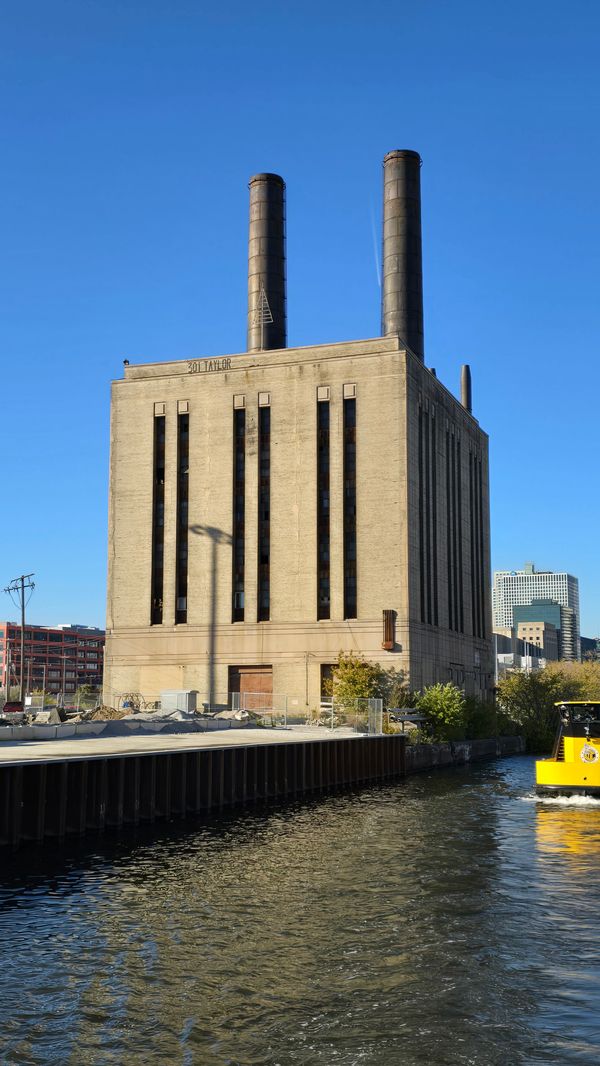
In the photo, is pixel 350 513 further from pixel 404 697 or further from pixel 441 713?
pixel 441 713

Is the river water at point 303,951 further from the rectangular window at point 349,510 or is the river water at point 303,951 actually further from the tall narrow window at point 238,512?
the tall narrow window at point 238,512

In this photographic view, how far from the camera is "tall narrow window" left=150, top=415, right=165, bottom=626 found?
8231 cm

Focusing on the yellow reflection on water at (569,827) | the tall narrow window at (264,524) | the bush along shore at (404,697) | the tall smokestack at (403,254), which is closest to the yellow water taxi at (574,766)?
the yellow reflection on water at (569,827)

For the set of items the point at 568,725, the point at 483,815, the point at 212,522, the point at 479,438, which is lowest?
the point at 483,815

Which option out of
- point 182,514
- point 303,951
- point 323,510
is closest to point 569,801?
point 303,951

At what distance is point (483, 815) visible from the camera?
38844 millimetres

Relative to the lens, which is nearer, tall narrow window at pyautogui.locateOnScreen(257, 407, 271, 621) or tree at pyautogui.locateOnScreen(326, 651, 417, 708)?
tree at pyautogui.locateOnScreen(326, 651, 417, 708)

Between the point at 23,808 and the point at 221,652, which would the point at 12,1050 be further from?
the point at 221,652

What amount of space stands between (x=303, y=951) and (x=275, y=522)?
2419 inches

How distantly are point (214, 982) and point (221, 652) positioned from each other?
63.4 meters

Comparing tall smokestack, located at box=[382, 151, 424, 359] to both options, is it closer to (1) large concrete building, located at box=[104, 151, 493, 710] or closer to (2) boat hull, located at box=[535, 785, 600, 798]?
(1) large concrete building, located at box=[104, 151, 493, 710]

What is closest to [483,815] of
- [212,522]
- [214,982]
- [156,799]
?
[156,799]

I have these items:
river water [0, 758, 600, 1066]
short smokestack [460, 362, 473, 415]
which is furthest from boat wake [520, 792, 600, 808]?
short smokestack [460, 362, 473, 415]

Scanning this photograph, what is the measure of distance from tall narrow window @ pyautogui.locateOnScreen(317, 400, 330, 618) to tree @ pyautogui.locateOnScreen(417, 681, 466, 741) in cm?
1056
